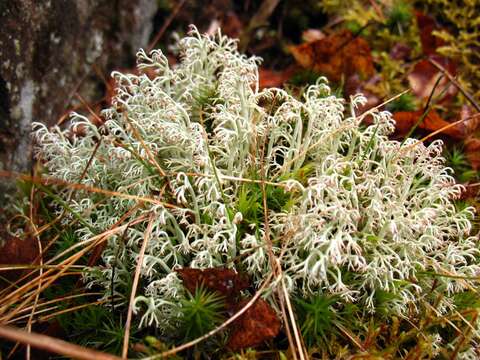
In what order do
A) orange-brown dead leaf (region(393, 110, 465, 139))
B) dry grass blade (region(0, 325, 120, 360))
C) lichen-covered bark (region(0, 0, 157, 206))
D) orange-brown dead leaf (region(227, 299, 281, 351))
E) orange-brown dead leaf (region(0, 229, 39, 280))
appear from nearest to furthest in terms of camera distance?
dry grass blade (region(0, 325, 120, 360)) < orange-brown dead leaf (region(227, 299, 281, 351)) < orange-brown dead leaf (region(0, 229, 39, 280)) < lichen-covered bark (region(0, 0, 157, 206)) < orange-brown dead leaf (region(393, 110, 465, 139))

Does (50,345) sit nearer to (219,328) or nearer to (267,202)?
(219,328)

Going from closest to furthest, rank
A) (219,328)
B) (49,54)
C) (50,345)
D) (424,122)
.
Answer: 1. (50,345)
2. (219,328)
3. (424,122)
4. (49,54)

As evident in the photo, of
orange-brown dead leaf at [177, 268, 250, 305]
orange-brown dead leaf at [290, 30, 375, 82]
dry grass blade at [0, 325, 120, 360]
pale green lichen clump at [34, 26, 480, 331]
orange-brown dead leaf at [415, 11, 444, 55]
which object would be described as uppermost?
orange-brown dead leaf at [415, 11, 444, 55]

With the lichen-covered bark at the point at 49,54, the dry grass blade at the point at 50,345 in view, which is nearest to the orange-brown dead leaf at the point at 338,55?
the lichen-covered bark at the point at 49,54

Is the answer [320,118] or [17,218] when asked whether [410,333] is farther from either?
[17,218]

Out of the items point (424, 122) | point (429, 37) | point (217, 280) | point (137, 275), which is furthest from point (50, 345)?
point (429, 37)

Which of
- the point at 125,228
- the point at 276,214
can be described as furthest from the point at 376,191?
the point at 125,228

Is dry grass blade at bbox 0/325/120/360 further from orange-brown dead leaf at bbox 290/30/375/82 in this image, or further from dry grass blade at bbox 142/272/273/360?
orange-brown dead leaf at bbox 290/30/375/82

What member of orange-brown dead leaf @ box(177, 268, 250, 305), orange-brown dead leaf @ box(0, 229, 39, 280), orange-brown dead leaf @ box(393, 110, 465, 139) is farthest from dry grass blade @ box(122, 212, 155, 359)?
orange-brown dead leaf @ box(393, 110, 465, 139)
